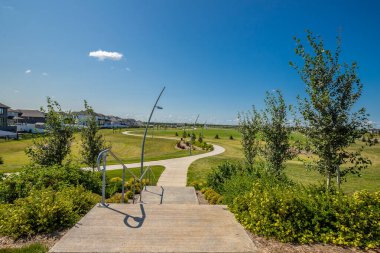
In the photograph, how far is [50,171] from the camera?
9.91 meters

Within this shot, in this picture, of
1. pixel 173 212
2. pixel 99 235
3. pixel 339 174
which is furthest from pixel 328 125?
pixel 99 235

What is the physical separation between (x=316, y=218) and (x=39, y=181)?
29.1 feet

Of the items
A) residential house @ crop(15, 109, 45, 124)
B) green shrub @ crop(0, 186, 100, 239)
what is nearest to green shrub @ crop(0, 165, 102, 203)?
green shrub @ crop(0, 186, 100, 239)

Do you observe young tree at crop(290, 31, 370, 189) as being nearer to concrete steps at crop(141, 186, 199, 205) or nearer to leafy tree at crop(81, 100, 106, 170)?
concrete steps at crop(141, 186, 199, 205)

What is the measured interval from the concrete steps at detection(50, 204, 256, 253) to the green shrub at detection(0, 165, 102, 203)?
3518 mm

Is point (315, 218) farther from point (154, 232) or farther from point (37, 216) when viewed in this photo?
point (37, 216)

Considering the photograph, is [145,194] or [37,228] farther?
[145,194]

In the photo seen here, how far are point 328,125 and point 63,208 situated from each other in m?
8.49

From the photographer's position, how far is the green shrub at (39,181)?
8.30 meters

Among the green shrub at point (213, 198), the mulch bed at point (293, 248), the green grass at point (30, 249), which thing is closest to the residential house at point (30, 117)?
the green shrub at point (213, 198)

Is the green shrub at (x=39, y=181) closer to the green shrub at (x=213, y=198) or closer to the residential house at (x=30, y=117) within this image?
the green shrub at (x=213, y=198)

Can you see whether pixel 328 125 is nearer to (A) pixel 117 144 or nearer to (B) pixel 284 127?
(B) pixel 284 127

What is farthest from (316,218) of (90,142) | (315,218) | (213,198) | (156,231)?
(90,142)

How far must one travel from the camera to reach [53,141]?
49.9ft
